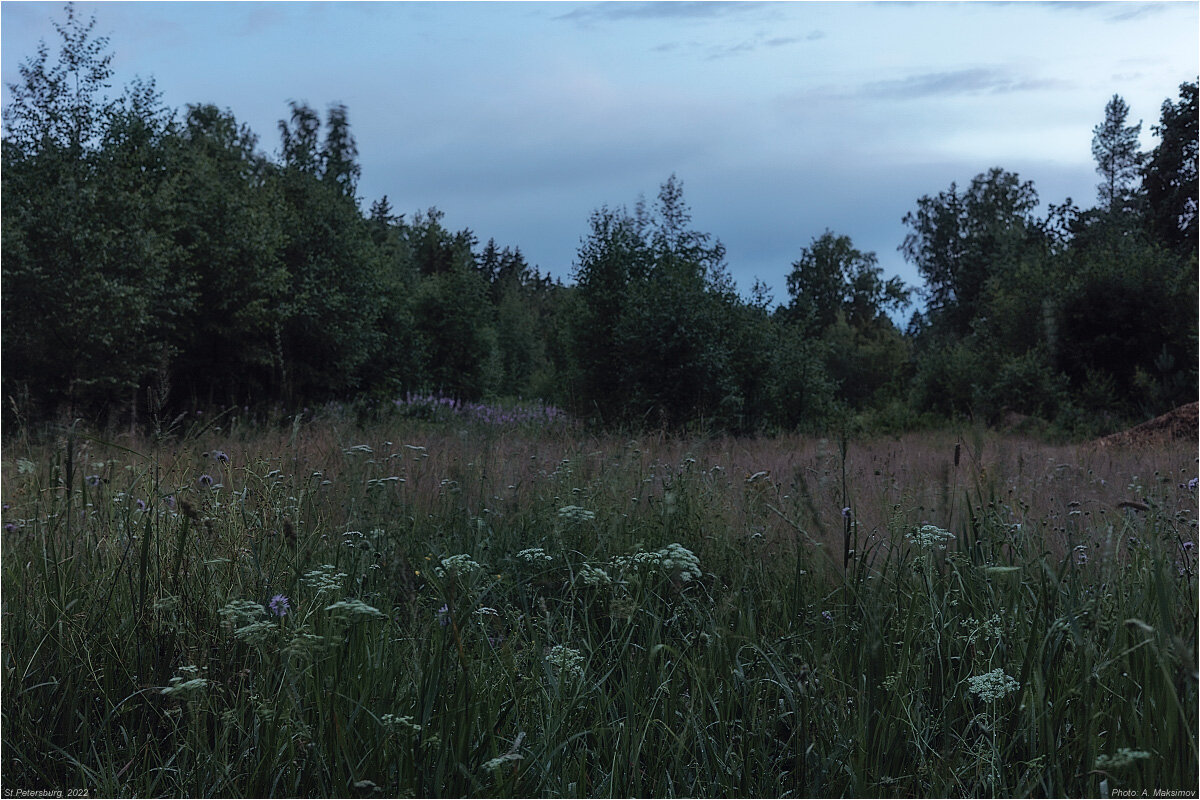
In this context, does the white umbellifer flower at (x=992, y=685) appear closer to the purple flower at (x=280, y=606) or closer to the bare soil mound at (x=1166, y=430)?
the purple flower at (x=280, y=606)

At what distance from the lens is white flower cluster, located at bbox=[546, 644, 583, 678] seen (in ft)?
7.35

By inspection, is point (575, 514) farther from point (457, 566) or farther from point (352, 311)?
point (352, 311)

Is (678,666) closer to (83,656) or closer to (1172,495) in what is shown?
(83,656)

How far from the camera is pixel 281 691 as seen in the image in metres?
2.17

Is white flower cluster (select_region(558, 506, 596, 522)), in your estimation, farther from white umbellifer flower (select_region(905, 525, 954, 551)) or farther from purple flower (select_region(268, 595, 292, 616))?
purple flower (select_region(268, 595, 292, 616))

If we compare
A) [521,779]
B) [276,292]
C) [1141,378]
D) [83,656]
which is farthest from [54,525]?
[1141,378]

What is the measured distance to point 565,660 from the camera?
89.1 inches

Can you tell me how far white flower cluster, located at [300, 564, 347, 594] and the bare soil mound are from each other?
36.1 ft

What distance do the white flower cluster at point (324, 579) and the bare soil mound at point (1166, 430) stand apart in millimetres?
10988

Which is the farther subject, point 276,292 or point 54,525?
point 276,292

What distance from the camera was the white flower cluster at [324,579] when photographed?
95.0 inches

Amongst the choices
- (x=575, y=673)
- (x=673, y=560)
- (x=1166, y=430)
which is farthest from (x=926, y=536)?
(x=1166, y=430)

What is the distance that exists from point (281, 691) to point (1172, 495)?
5168 millimetres

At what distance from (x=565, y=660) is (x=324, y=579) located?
718 mm
